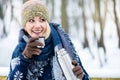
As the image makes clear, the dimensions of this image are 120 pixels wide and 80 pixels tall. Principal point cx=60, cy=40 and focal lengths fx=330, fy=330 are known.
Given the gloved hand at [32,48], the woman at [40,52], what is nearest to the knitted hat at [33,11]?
the woman at [40,52]

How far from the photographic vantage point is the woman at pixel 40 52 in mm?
1225

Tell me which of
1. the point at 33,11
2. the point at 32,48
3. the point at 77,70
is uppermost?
the point at 33,11

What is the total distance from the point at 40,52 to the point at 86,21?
1283 mm

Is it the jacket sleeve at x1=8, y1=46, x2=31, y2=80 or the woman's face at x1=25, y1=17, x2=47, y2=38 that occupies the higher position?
the woman's face at x1=25, y1=17, x2=47, y2=38

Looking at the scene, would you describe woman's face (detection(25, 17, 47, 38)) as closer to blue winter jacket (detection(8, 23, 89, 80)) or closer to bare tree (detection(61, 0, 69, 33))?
blue winter jacket (detection(8, 23, 89, 80))

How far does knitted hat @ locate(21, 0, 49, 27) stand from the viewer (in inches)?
49.4

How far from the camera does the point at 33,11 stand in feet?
4.13

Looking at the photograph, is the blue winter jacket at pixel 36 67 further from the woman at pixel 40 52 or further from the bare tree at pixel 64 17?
the bare tree at pixel 64 17

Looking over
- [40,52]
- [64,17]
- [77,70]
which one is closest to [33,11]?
[40,52]

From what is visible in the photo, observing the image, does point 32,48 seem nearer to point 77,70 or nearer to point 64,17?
point 77,70

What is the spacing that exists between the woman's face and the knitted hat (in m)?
0.02

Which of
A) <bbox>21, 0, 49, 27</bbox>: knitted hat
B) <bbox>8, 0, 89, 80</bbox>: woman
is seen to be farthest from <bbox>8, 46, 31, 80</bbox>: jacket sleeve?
<bbox>21, 0, 49, 27</bbox>: knitted hat

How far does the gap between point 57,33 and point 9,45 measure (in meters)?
1.08

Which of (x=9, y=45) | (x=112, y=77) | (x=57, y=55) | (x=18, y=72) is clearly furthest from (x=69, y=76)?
(x=9, y=45)
